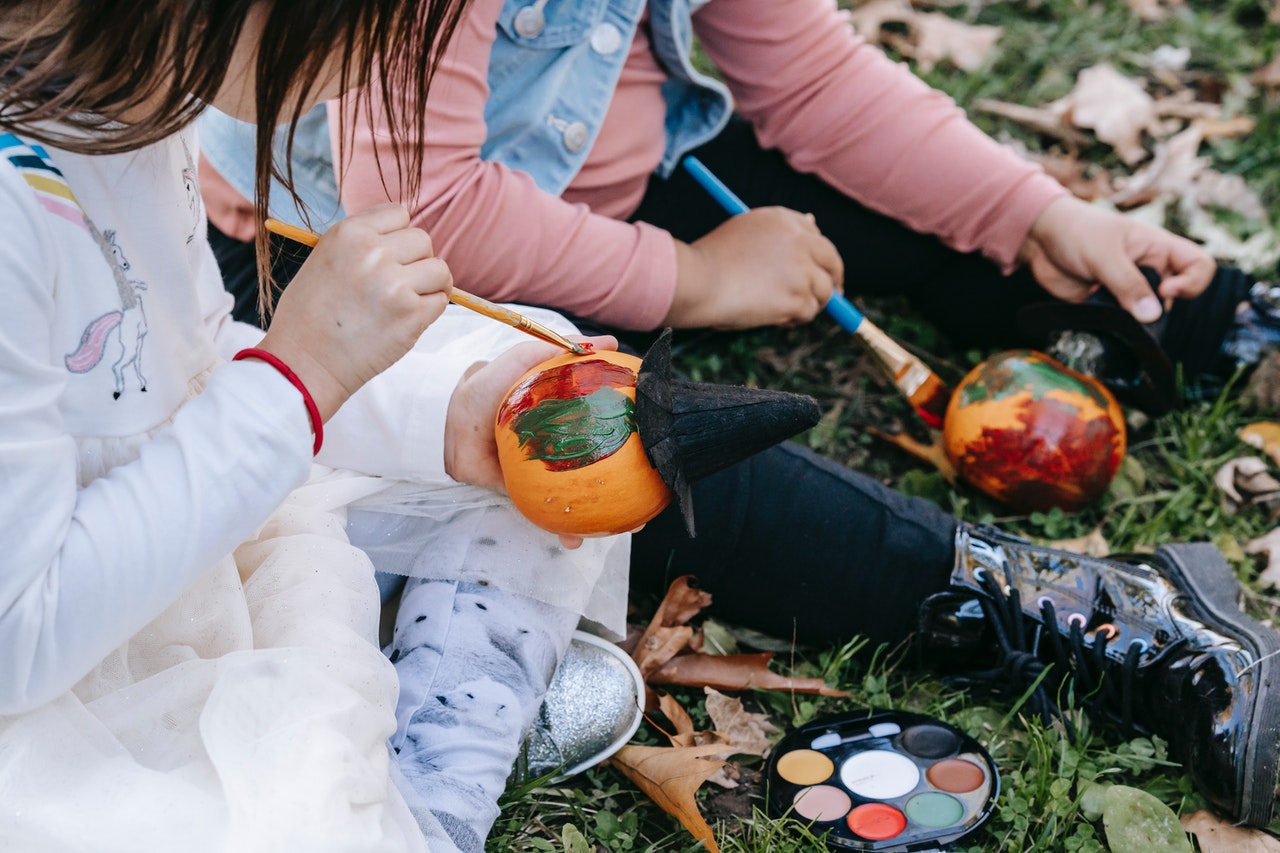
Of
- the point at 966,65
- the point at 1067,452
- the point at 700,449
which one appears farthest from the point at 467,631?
the point at 966,65

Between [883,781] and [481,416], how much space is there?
23.9 inches

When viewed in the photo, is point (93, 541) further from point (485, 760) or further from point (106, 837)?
point (485, 760)

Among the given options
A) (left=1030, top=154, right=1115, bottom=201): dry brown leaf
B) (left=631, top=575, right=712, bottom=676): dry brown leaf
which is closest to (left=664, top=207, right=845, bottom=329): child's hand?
(left=631, top=575, right=712, bottom=676): dry brown leaf

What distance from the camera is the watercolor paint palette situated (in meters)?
1.23

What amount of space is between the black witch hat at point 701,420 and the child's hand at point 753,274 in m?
0.59

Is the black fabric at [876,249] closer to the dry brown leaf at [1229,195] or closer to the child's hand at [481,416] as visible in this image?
the dry brown leaf at [1229,195]

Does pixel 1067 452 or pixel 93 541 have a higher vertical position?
pixel 93 541

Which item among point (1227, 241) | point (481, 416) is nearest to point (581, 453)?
point (481, 416)

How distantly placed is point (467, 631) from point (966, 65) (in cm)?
215

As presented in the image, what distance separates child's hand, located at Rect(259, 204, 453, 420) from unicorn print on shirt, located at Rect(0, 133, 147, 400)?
132mm

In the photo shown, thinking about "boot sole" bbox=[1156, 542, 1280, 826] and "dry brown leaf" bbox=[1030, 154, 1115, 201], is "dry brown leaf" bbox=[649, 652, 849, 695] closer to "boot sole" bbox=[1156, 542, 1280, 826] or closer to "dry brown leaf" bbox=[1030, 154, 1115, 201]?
"boot sole" bbox=[1156, 542, 1280, 826]

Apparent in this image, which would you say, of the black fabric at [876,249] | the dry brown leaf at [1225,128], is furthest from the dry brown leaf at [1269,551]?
the dry brown leaf at [1225,128]

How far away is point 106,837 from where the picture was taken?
0.90 metres

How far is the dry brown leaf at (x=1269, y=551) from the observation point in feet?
5.42
